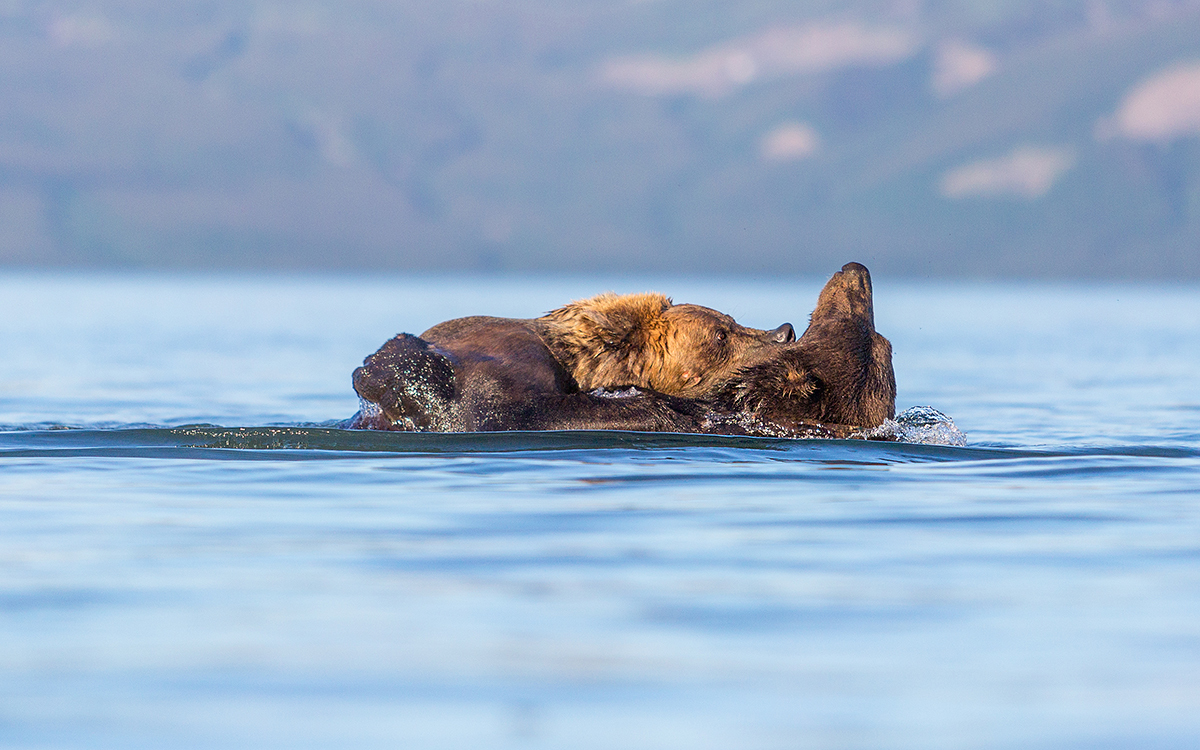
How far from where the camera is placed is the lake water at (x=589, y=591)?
3.89m

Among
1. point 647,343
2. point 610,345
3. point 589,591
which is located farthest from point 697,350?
point 589,591

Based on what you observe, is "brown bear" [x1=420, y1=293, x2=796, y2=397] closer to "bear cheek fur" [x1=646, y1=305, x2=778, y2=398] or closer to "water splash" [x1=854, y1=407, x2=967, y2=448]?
"bear cheek fur" [x1=646, y1=305, x2=778, y2=398]

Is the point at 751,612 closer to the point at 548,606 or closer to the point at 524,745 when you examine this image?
the point at 548,606

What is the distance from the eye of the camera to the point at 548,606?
508 centimetres

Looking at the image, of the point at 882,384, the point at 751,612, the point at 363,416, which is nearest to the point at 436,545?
the point at 751,612

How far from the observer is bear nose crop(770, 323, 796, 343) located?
29.6ft

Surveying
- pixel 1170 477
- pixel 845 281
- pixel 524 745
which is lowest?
pixel 524 745

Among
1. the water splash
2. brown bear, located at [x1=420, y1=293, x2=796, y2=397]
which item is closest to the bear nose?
brown bear, located at [x1=420, y1=293, x2=796, y2=397]

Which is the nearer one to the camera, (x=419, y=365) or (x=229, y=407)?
(x=419, y=365)

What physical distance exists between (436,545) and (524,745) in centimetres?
255

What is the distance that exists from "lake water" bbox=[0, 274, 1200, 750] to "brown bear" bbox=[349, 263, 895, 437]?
0.54ft

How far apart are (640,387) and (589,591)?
3.63 m

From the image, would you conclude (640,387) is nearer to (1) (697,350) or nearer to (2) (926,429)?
(1) (697,350)

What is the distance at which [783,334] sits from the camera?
9023 mm
